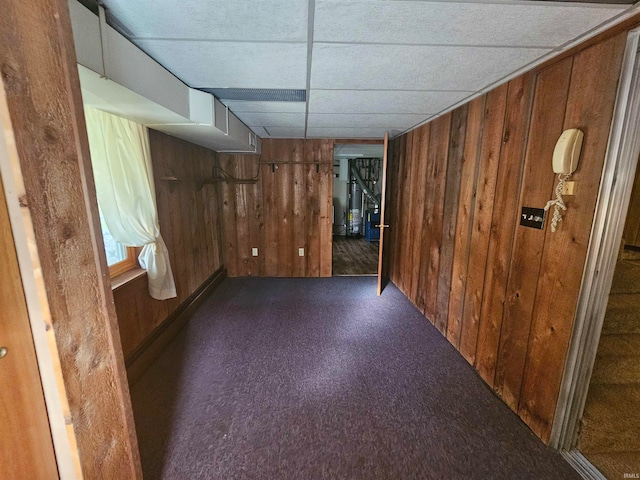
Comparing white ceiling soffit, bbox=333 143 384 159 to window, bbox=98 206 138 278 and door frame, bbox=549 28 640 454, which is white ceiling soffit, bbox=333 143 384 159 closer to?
window, bbox=98 206 138 278

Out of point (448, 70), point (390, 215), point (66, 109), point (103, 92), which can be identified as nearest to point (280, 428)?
point (66, 109)

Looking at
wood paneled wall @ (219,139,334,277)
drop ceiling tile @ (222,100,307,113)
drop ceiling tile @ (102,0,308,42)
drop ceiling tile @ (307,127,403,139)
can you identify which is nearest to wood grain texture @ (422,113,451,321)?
drop ceiling tile @ (307,127,403,139)

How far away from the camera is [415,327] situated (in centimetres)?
277

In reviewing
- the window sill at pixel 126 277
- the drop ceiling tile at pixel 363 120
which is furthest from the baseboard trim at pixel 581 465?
the window sill at pixel 126 277

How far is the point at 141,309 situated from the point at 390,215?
342 cm

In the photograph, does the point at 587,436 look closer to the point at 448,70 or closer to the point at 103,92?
the point at 448,70

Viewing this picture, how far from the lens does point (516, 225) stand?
1.69 meters

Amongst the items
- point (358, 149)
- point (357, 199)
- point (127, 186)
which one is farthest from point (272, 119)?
point (357, 199)

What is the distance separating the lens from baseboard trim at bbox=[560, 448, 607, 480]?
4.32 ft

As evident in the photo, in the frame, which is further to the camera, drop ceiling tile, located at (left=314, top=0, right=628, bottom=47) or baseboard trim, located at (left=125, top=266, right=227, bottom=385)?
baseboard trim, located at (left=125, top=266, right=227, bottom=385)

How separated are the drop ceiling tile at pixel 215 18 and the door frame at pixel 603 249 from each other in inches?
53.2

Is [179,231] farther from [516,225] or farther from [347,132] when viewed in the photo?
[516,225]

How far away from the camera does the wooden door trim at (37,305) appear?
0.72 m

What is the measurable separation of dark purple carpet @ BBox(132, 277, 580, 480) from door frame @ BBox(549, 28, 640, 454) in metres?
0.21
